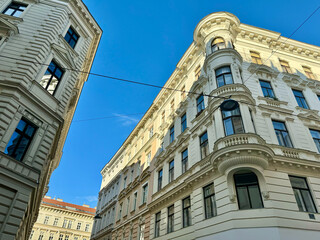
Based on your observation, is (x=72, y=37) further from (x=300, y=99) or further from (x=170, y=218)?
(x=300, y=99)

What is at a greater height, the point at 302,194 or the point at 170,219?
the point at 302,194

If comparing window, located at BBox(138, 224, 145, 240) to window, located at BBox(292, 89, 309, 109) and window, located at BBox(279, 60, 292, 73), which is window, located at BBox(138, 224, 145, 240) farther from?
window, located at BBox(279, 60, 292, 73)

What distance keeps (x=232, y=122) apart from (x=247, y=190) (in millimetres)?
4276

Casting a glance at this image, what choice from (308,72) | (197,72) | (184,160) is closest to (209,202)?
(184,160)

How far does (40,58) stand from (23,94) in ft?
9.61

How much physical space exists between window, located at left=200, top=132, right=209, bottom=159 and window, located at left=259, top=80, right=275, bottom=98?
5.59 m

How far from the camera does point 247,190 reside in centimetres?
1201

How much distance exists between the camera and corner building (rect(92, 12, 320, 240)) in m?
11.5

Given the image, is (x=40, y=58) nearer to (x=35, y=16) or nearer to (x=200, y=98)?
(x=35, y=16)

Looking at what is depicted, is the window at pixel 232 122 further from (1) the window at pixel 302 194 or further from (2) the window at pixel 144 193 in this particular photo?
(2) the window at pixel 144 193

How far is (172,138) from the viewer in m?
22.0

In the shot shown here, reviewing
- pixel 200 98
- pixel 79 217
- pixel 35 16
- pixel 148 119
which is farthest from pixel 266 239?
pixel 79 217

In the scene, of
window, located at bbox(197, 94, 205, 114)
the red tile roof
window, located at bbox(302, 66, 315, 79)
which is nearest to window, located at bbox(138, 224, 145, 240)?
window, located at bbox(197, 94, 205, 114)

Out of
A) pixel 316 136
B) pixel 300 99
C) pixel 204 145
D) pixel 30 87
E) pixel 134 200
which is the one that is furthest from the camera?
pixel 134 200
